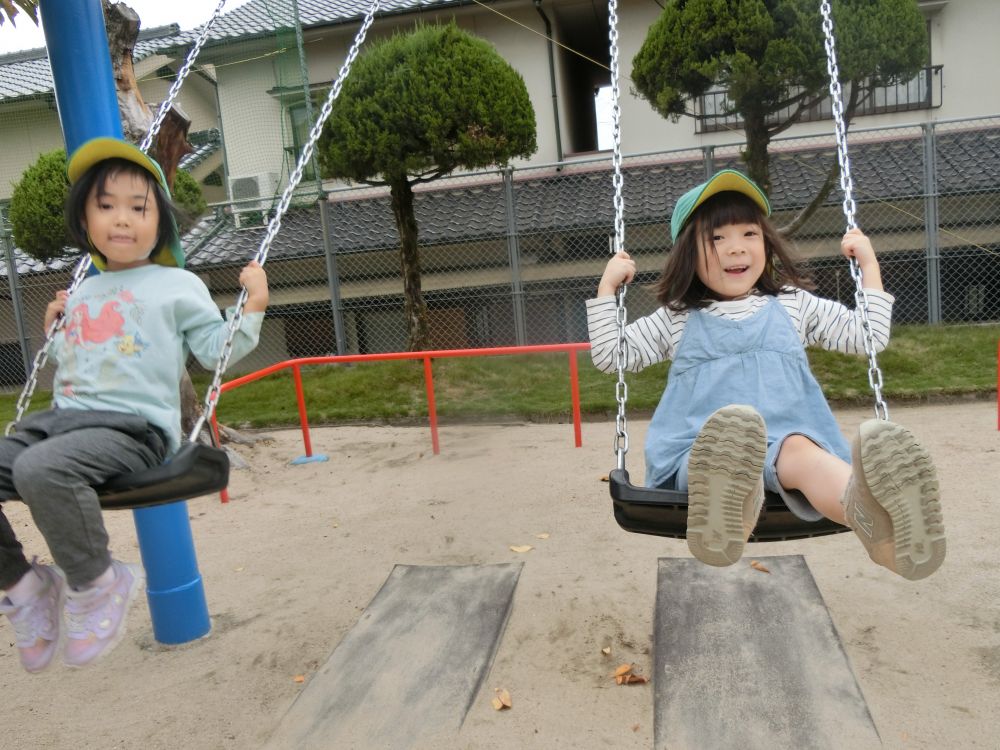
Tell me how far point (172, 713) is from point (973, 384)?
600 centimetres

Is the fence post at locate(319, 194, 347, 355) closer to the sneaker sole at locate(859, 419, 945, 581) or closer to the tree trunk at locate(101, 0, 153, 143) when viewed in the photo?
the tree trunk at locate(101, 0, 153, 143)

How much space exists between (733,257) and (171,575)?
232 centimetres

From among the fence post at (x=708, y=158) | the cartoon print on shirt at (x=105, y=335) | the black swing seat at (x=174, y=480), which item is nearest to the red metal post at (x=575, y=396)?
the fence post at (x=708, y=158)

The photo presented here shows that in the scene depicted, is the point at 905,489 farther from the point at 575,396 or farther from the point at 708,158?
the point at 708,158

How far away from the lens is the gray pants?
5.77ft

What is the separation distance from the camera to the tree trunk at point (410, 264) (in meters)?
7.54

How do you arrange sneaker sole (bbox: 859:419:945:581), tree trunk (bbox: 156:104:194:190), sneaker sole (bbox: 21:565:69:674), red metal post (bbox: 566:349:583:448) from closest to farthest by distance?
sneaker sole (bbox: 859:419:945:581), sneaker sole (bbox: 21:565:69:674), tree trunk (bbox: 156:104:194:190), red metal post (bbox: 566:349:583:448)

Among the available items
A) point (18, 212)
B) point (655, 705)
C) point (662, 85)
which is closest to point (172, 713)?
point (655, 705)

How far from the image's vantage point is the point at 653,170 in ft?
28.2

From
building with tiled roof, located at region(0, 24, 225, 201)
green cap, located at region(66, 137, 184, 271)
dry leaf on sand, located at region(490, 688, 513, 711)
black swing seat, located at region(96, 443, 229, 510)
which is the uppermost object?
building with tiled roof, located at region(0, 24, 225, 201)

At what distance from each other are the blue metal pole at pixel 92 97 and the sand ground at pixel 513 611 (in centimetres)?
41

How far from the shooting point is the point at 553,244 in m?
8.27

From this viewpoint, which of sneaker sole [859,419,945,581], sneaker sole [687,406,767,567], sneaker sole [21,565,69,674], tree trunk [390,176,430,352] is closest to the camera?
sneaker sole [859,419,945,581]

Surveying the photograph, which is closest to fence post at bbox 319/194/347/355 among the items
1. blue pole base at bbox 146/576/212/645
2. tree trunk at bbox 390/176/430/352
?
tree trunk at bbox 390/176/430/352
